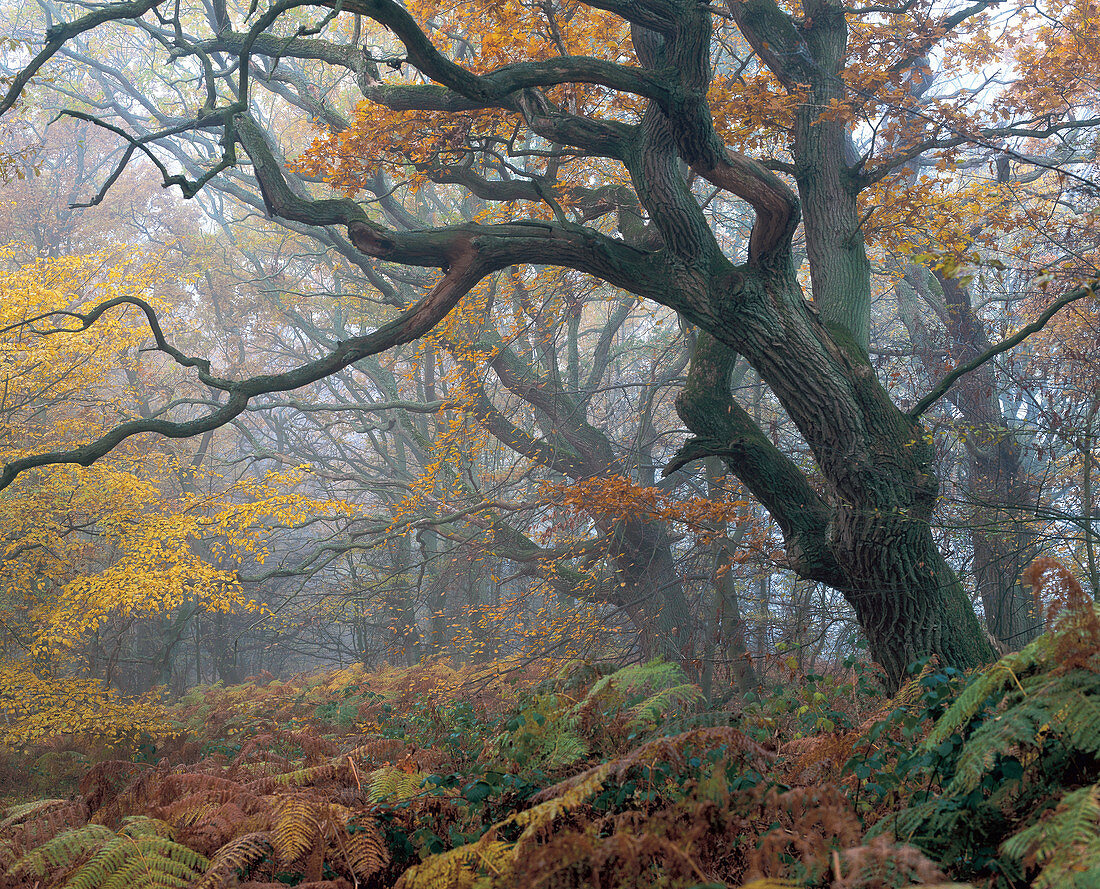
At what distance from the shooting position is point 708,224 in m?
6.02

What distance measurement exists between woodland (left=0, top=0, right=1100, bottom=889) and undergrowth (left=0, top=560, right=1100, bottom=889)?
0.02 meters

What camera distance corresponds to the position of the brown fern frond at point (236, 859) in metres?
2.37

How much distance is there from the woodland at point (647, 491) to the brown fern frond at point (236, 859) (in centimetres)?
3

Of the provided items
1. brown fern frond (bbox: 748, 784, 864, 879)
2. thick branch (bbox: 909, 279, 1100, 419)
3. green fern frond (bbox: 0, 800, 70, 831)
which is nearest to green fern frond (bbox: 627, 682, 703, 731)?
brown fern frond (bbox: 748, 784, 864, 879)

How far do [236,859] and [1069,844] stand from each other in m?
2.33

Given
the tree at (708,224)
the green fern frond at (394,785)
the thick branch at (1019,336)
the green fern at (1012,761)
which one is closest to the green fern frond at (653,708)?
the green fern frond at (394,785)

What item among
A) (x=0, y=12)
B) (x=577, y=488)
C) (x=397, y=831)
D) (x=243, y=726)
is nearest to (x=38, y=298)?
(x=243, y=726)

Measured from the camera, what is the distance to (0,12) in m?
19.0

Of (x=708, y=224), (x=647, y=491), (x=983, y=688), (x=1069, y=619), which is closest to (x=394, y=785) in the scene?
(x=983, y=688)

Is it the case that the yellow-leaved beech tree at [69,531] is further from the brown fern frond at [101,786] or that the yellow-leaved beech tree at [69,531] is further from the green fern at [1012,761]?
the green fern at [1012,761]

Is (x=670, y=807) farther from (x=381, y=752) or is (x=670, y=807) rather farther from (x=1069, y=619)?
(x=381, y=752)

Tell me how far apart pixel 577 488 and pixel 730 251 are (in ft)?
36.1

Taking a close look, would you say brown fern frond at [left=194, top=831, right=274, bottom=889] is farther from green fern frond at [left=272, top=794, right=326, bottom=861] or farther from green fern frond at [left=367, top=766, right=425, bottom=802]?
green fern frond at [left=367, top=766, right=425, bottom=802]

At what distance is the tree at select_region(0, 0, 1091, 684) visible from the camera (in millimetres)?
5180
